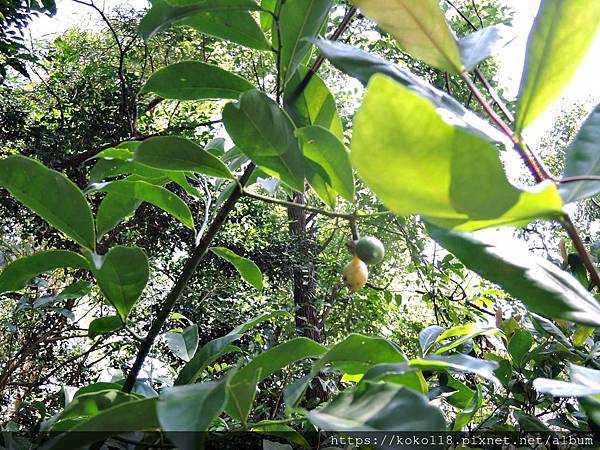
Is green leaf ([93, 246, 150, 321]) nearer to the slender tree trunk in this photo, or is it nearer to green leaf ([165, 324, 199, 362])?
green leaf ([165, 324, 199, 362])

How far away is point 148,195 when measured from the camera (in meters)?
0.41

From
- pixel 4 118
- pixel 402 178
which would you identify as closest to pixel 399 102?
pixel 402 178

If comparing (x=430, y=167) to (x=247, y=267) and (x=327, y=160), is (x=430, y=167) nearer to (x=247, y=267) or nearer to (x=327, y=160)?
(x=327, y=160)

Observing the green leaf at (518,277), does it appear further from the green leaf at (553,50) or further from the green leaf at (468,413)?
the green leaf at (468,413)

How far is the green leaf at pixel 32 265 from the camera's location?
13.7 inches

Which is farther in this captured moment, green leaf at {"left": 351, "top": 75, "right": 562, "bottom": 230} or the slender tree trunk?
the slender tree trunk

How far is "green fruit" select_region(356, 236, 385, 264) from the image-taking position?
13.9 inches

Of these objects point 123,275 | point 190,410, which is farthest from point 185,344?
point 190,410

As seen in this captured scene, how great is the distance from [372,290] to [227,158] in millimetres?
2667

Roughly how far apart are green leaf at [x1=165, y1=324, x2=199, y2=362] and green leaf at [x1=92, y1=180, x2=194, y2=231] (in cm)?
12

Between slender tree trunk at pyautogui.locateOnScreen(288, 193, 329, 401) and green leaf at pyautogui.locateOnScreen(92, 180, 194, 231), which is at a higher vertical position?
slender tree trunk at pyautogui.locateOnScreen(288, 193, 329, 401)

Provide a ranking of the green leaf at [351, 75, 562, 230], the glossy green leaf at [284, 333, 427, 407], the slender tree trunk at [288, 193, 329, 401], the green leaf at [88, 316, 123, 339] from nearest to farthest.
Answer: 1. the green leaf at [351, 75, 562, 230]
2. the glossy green leaf at [284, 333, 427, 407]
3. the green leaf at [88, 316, 123, 339]
4. the slender tree trunk at [288, 193, 329, 401]

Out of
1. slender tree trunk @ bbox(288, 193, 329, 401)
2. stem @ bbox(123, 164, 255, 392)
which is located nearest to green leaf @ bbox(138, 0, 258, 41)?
stem @ bbox(123, 164, 255, 392)

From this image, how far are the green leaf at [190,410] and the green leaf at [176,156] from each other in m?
0.15
